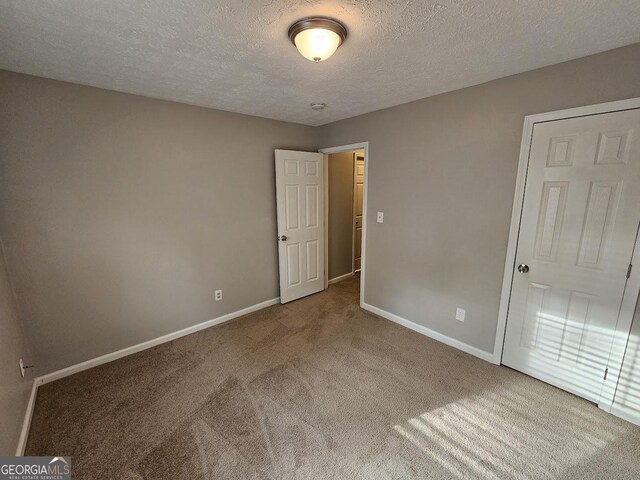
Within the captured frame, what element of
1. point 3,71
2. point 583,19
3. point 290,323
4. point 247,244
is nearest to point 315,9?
point 583,19

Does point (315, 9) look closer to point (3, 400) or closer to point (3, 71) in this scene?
point (3, 71)

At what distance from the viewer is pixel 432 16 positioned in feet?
4.21

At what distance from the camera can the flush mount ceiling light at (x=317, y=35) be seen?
1310 millimetres

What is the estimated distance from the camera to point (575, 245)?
1.85 meters

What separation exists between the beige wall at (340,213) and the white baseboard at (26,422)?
10.7 ft

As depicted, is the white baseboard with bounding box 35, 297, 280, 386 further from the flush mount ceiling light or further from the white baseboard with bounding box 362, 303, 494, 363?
the flush mount ceiling light

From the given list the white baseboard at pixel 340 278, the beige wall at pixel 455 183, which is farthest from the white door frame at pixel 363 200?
the white baseboard at pixel 340 278

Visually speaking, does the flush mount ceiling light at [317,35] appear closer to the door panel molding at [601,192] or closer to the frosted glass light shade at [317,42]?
the frosted glass light shade at [317,42]

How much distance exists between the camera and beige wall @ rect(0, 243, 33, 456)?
1.41 m

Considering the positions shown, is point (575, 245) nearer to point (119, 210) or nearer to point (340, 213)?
point (340, 213)

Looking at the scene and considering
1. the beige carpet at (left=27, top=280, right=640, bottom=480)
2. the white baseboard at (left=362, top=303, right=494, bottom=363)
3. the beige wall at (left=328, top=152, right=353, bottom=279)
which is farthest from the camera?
the beige wall at (left=328, top=152, right=353, bottom=279)

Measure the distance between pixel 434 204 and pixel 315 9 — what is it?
73.3 inches

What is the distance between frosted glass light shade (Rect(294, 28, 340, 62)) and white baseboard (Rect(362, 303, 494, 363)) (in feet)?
8.49

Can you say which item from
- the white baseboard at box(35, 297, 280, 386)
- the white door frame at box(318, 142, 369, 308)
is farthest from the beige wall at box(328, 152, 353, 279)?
the white baseboard at box(35, 297, 280, 386)
